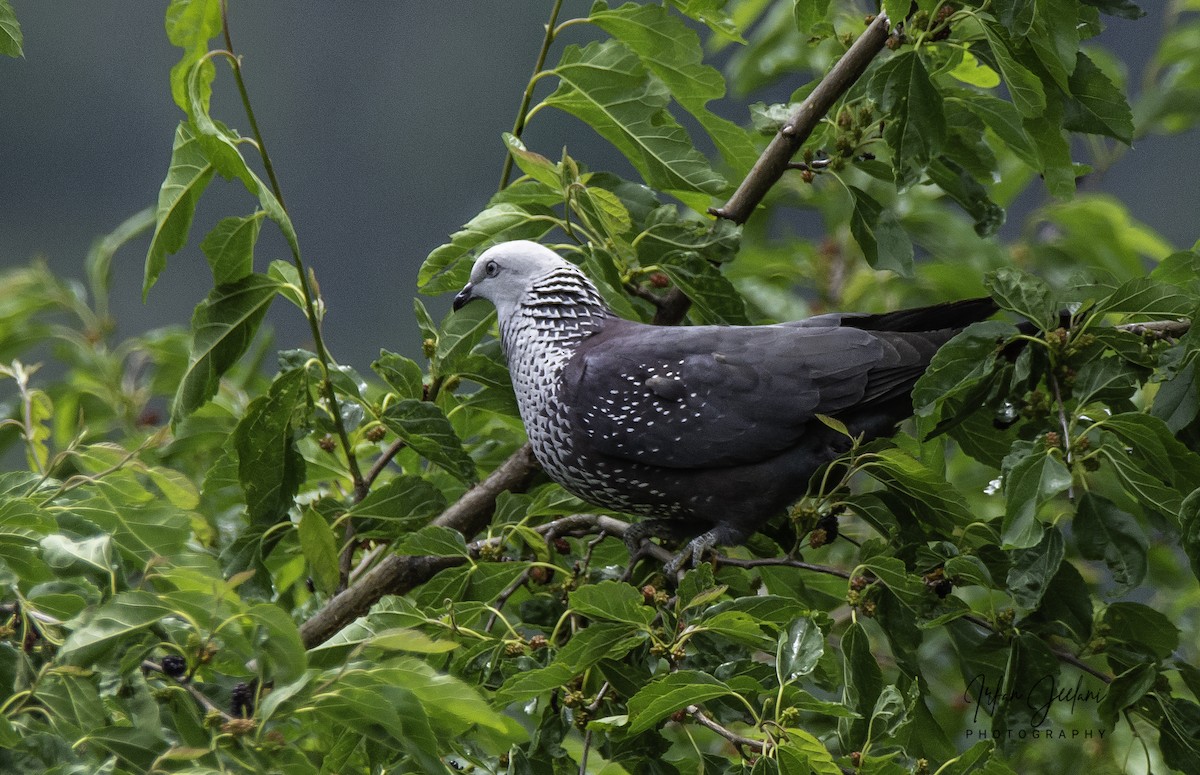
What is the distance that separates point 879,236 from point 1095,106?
0.49m

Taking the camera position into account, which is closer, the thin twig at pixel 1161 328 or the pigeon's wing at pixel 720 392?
the thin twig at pixel 1161 328

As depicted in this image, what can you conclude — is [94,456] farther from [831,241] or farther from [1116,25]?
[1116,25]

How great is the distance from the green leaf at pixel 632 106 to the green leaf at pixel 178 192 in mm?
741

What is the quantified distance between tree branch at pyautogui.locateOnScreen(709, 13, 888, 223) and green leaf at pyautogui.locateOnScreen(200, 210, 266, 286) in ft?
3.09

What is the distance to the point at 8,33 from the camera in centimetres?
224

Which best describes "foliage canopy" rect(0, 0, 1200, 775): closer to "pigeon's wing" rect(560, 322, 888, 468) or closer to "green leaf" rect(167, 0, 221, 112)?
"green leaf" rect(167, 0, 221, 112)

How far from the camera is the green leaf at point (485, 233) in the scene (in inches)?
103

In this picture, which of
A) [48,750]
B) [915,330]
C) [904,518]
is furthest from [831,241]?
[48,750]

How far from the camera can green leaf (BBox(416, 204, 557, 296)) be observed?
8.56 feet

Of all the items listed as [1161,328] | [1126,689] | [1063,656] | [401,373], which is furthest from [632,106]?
[1126,689]

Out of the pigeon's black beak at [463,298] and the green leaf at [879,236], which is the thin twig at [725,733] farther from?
the pigeon's black beak at [463,298]

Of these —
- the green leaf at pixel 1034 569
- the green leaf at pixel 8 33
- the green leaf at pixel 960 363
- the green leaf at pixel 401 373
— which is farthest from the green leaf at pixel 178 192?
the green leaf at pixel 1034 569

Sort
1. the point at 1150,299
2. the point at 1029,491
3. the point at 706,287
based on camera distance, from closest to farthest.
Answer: the point at 1029,491, the point at 1150,299, the point at 706,287

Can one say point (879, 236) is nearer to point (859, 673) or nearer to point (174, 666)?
point (859, 673)
